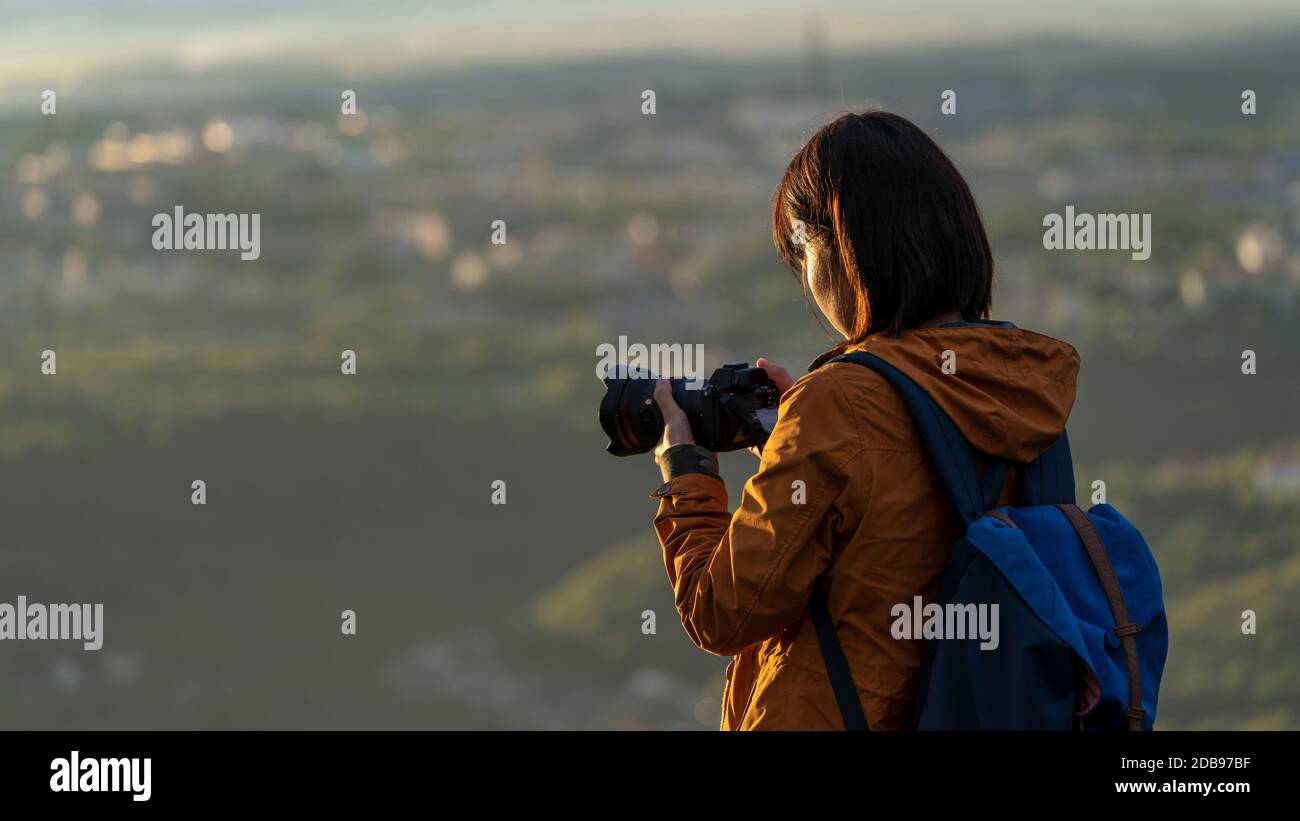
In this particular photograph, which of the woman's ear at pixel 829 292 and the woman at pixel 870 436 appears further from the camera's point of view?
the woman's ear at pixel 829 292

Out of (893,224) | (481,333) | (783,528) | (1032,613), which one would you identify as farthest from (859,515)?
(481,333)

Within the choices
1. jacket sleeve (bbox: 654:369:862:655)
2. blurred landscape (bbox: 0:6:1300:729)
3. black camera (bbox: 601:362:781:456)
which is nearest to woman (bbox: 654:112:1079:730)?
jacket sleeve (bbox: 654:369:862:655)

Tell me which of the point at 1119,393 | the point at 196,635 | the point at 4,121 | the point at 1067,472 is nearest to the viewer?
the point at 1067,472

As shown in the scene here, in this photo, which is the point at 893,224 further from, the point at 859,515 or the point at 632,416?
the point at 632,416

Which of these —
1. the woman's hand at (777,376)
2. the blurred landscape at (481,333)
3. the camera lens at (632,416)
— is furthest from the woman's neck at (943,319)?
the blurred landscape at (481,333)

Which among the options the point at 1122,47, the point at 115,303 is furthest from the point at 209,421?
the point at 1122,47

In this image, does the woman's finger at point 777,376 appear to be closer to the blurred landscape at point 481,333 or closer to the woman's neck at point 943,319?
the woman's neck at point 943,319

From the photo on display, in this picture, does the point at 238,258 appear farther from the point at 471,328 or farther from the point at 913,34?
the point at 913,34
